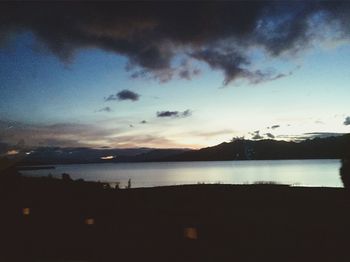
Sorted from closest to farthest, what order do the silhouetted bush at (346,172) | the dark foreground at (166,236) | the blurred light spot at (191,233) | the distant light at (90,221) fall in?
the blurred light spot at (191,233) → the dark foreground at (166,236) → the distant light at (90,221) → the silhouetted bush at (346,172)

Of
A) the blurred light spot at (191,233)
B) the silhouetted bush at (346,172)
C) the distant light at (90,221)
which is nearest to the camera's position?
the blurred light spot at (191,233)

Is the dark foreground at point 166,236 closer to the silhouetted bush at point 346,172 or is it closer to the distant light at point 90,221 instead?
the distant light at point 90,221

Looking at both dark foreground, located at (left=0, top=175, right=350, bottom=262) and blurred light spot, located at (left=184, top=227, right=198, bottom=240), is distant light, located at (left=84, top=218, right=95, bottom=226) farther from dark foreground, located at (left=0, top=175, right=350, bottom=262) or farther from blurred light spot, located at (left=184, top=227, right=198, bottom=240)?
blurred light spot, located at (left=184, top=227, right=198, bottom=240)

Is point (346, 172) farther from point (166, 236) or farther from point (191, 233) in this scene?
point (191, 233)

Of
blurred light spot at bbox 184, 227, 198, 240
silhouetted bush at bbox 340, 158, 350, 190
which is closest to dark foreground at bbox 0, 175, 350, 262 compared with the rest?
blurred light spot at bbox 184, 227, 198, 240

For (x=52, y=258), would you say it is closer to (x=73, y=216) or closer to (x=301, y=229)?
(x=73, y=216)

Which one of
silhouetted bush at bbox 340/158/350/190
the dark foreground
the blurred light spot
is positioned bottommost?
the dark foreground

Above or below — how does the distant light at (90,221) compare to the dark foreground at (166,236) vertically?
above

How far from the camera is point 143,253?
992 centimetres

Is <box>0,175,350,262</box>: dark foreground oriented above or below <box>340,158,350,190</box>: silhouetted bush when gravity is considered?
below

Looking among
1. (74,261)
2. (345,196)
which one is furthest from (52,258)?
(345,196)

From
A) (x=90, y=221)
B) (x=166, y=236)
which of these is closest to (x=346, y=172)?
(x=166, y=236)

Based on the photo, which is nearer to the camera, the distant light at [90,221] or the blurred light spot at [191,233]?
the blurred light spot at [191,233]

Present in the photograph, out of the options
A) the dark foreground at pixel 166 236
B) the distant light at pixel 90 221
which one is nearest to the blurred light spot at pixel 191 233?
the dark foreground at pixel 166 236
